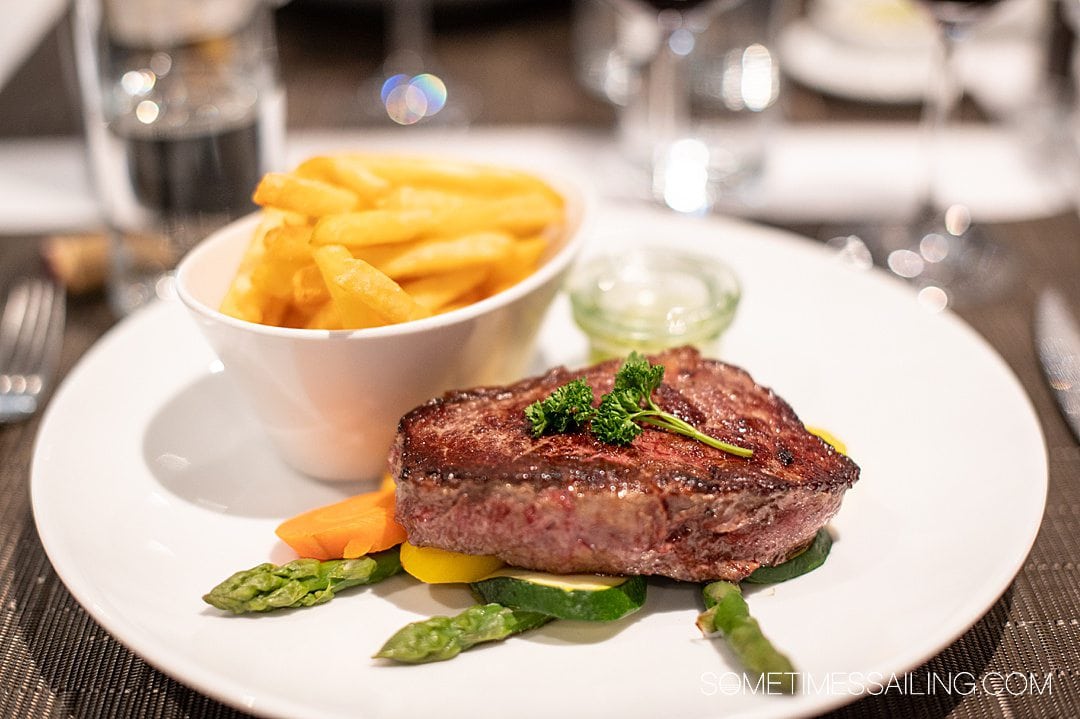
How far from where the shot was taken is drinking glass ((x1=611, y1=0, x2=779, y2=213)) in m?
4.43

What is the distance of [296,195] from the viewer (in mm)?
2428

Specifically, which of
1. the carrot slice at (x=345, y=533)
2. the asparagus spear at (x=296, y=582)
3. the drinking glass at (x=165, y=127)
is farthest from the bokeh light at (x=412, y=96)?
Result: the asparagus spear at (x=296, y=582)

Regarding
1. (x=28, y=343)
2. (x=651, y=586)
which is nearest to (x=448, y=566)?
(x=651, y=586)

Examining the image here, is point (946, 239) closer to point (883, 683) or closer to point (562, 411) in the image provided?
point (562, 411)

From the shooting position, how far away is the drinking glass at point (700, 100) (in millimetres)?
4430

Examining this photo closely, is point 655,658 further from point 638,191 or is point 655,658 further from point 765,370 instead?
point 638,191

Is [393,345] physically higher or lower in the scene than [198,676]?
higher

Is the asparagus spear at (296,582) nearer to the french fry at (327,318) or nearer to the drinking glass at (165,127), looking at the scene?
the french fry at (327,318)

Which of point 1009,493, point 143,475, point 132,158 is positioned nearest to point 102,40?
point 132,158

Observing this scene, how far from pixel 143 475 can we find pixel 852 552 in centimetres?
165

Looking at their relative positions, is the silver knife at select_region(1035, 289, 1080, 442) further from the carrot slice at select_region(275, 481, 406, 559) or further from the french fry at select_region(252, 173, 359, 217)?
the french fry at select_region(252, 173, 359, 217)

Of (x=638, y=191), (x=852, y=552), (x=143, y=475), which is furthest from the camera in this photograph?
(x=638, y=191)

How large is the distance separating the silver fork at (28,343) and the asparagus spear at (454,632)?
165 centimetres

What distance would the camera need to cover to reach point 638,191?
4684 mm
